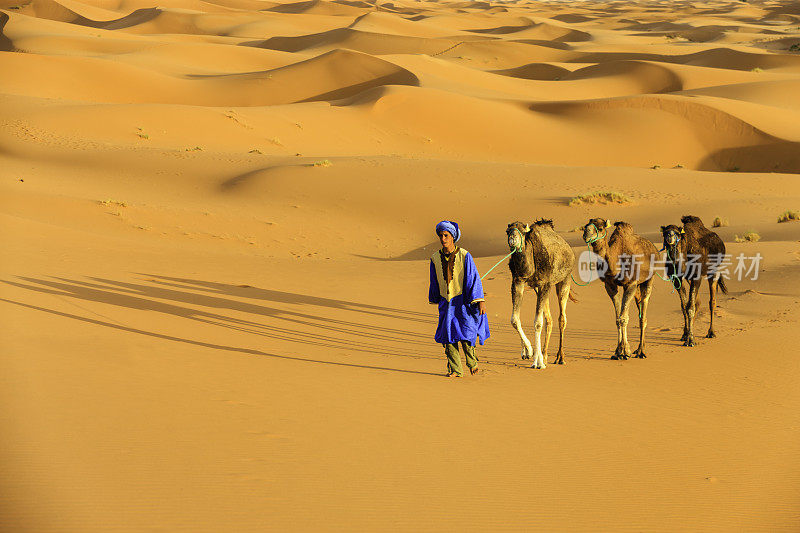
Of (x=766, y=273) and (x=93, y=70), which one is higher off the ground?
(x=766, y=273)

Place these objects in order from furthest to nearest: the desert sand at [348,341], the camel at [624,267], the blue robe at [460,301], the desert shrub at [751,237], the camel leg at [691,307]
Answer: the desert shrub at [751,237] → the camel leg at [691,307] → the camel at [624,267] → the blue robe at [460,301] → the desert sand at [348,341]

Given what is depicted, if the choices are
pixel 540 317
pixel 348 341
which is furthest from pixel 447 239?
pixel 348 341

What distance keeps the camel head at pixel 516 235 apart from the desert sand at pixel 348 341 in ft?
4.62

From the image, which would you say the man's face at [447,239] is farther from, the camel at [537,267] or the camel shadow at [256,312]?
the camel shadow at [256,312]

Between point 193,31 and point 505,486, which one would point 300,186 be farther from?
point 193,31

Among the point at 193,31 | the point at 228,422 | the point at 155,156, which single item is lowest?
the point at 193,31

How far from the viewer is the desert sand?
211 inches

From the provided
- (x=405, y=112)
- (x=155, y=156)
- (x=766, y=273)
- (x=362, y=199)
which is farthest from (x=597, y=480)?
(x=405, y=112)

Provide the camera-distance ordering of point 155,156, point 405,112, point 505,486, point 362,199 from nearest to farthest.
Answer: point 505,486 < point 362,199 < point 155,156 < point 405,112

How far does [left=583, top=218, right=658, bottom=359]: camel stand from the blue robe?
194 cm

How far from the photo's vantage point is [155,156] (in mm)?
29188

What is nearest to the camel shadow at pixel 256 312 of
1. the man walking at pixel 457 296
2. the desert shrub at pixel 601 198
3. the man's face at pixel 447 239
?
the man walking at pixel 457 296

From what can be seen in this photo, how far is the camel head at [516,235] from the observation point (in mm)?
8461

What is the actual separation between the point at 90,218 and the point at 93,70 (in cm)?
3292
